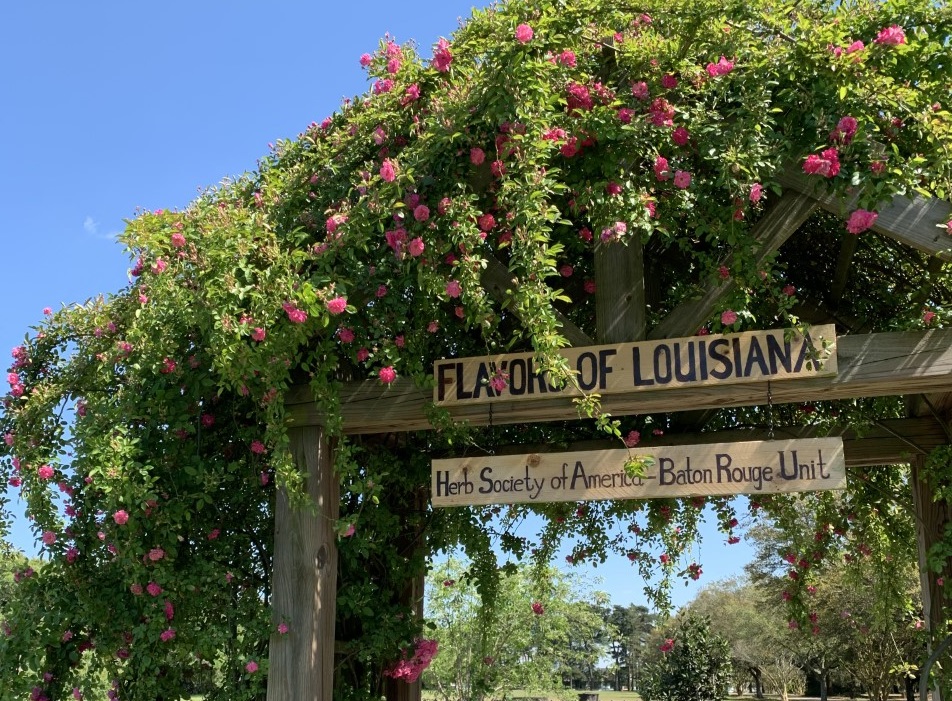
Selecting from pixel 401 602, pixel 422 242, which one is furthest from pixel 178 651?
pixel 422 242

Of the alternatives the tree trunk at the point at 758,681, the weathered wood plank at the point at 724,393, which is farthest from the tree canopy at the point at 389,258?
the tree trunk at the point at 758,681

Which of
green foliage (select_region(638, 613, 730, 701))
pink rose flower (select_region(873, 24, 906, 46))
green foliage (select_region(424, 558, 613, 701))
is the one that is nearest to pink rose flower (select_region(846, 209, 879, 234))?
pink rose flower (select_region(873, 24, 906, 46))

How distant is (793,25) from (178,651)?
422 centimetres

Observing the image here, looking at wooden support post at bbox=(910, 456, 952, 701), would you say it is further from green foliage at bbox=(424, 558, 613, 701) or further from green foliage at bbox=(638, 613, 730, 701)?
green foliage at bbox=(638, 613, 730, 701)

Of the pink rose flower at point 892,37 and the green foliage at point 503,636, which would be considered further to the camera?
the green foliage at point 503,636

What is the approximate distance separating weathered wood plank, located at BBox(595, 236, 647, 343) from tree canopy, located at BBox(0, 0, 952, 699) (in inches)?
5.3

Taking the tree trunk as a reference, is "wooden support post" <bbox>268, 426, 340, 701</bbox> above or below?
above

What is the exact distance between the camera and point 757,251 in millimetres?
4348

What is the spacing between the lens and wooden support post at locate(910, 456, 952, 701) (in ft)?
18.1

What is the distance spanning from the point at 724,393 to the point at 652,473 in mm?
524

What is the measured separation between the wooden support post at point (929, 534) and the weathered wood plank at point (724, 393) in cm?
156

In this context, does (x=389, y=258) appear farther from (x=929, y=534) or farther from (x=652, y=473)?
(x=929, y=534)

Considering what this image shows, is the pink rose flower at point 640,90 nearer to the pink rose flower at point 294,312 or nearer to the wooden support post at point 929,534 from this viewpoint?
the pink rose flower at point 294,312

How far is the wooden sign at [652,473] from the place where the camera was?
4.01 meters
